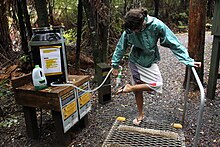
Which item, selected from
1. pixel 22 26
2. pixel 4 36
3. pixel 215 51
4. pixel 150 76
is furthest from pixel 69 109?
pixel 4 36

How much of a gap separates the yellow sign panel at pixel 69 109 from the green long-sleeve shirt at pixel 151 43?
79cm

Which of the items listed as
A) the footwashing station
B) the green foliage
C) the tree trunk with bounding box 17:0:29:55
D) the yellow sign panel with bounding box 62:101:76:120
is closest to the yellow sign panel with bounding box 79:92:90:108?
the yellow sign panel with bounding box 62:101:76:120

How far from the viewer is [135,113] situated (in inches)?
117

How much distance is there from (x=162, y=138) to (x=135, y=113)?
749 millimetres

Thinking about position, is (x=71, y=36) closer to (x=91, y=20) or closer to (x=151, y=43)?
(x=91, y=20)

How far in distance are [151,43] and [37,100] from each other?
1339mm

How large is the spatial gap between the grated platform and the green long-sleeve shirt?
0.76m

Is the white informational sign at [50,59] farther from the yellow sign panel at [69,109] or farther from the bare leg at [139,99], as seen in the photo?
the bare leg at [139,99]

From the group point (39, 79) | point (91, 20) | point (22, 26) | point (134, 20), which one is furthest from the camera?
point (22, 26)

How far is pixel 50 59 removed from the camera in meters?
2.18

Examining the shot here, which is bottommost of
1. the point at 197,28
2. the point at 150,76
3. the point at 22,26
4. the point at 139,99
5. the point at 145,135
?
the point at 145,135

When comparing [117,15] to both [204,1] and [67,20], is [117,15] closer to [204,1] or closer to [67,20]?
[67,20]

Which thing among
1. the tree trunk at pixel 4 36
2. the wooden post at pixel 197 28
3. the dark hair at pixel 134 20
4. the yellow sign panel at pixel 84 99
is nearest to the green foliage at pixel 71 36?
the tree trunk at pixel 4 36

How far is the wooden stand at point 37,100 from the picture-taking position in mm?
2135
